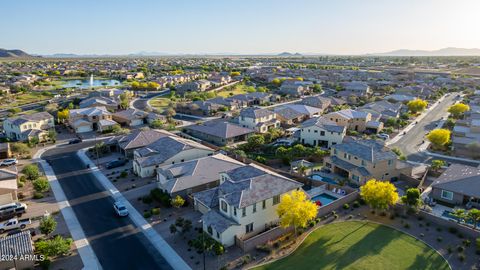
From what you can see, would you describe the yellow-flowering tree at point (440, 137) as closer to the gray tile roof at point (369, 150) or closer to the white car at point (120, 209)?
the gray tile roof at point (369, 150)

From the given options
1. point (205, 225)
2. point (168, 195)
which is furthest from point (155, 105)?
A: point (205, 225)

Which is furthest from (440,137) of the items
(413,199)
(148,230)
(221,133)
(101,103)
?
(101,103)

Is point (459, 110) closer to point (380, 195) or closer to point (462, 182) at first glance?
point (462, 182)

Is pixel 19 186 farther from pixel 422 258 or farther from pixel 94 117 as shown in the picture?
pixel 422 258

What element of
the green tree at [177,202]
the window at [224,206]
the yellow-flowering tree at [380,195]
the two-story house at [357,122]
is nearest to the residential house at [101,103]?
the two-story house at [357,122]

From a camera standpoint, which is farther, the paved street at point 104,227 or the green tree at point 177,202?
the green tree at point 177,202

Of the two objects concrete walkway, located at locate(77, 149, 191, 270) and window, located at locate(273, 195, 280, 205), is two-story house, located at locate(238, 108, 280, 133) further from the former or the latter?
window, located at locate(273, 195, 280, 205)

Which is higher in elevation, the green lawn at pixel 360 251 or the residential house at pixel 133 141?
the residential house at pixel 133 141
